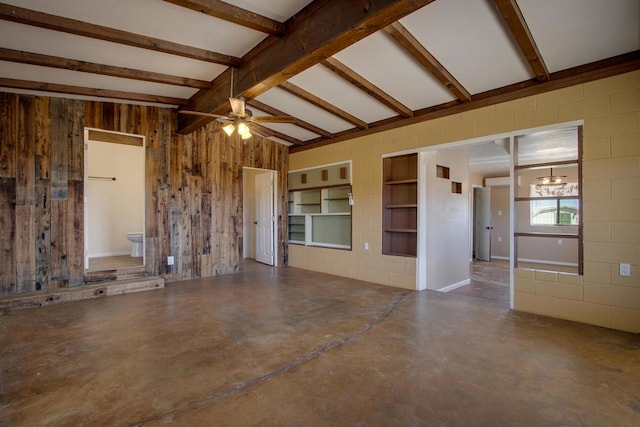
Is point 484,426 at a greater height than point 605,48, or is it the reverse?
point 605,48

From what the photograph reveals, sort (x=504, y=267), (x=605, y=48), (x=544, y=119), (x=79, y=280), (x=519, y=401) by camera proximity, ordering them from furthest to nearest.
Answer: (x=504, y=267) < (x=79, y=280) < (x=544, y=119) < (x=605, y=48) < (x=519, y=401)

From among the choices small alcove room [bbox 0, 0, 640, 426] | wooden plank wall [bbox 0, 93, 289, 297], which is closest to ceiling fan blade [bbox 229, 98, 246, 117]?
small alcove room [bbox 0, 0, 640, 426]

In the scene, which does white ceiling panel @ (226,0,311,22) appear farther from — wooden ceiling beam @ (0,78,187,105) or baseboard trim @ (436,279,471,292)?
baseboard trim @ (436,279,471,292)

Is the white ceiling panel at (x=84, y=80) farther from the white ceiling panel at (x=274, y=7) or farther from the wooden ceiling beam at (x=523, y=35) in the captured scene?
the wooden ceiling beam at (x=523, y=35)

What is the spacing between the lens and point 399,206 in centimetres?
496

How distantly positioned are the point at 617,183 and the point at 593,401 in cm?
226

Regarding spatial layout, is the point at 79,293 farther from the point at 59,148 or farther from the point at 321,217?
the point at 321,217

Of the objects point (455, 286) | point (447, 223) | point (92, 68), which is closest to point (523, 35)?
point (447, 223)

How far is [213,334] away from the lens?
300 centimetres

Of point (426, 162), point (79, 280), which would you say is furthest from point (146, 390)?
point (426, 162)

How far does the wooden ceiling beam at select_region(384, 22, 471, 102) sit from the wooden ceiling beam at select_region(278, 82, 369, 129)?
1.65 m

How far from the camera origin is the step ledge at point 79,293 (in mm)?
3795

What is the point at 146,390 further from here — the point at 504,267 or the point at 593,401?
the point at 504,267

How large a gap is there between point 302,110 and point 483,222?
6172 millimetres
